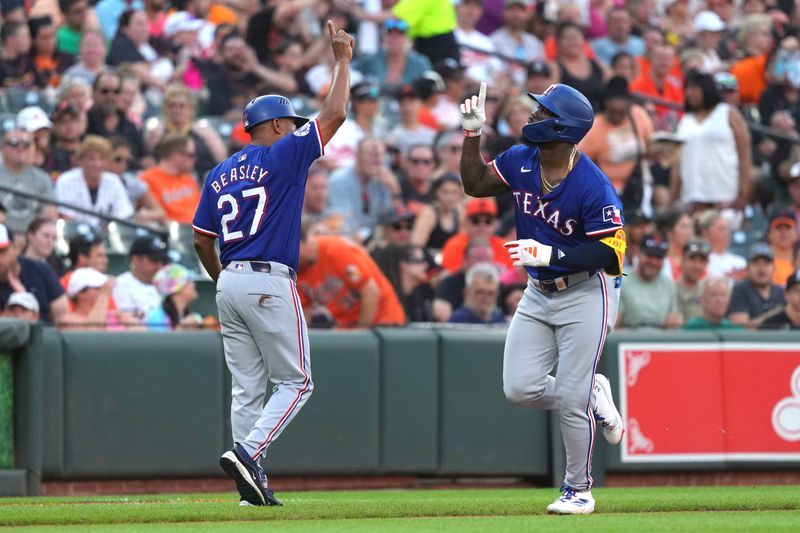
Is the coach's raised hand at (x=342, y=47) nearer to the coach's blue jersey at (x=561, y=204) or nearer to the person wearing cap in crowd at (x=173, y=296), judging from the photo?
the coach's blue jersey at (x=561, y=204)

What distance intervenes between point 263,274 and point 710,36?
12878 mm

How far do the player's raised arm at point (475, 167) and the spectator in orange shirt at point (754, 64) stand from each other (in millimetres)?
10473

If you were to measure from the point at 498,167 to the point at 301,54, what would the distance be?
898 centimetres

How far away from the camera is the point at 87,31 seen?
1472 cm

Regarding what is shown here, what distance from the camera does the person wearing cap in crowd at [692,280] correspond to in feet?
42.0

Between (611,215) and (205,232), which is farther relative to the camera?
(205,232)

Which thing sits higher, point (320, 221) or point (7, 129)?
point (7, 129)

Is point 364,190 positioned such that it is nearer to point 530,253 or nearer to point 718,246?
point 718,246

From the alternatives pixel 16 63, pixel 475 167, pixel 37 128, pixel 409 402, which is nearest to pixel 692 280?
pixel 409 402

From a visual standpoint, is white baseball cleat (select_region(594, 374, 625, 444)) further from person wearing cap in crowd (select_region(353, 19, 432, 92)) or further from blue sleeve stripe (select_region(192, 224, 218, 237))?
person wearing cap in crowd (select_region(353, 19, 432, 92))

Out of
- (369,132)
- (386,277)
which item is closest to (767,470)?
(386,277)

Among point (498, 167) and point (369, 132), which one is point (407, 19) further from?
point (498, 167)

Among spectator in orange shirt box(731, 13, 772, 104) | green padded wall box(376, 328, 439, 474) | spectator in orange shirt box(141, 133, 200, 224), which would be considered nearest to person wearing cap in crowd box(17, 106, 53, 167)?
spectator in orange shirt box(141, 133, 200, 224)

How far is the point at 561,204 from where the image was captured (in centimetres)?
760
